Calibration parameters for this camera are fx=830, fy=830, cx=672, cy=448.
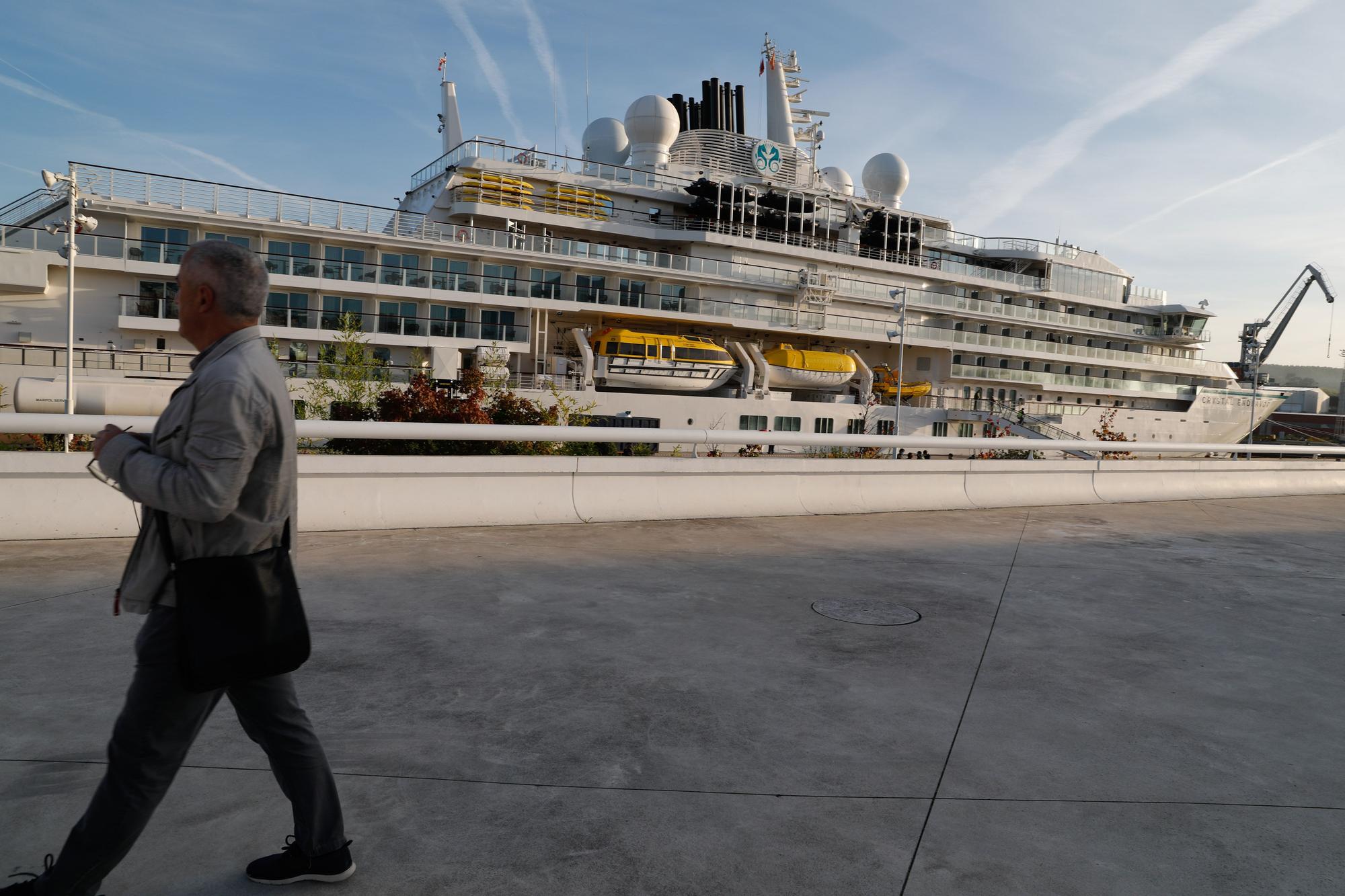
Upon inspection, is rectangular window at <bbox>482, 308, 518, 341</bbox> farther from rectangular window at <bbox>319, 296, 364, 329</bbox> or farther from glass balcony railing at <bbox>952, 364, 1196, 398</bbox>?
glass balcony railing at <bbox>952, 364, 1196, 398</bbox>

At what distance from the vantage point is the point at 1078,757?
12.8 feet

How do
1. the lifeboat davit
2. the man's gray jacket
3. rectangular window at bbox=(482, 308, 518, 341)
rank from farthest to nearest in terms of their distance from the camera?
the lifeboat davit, rectangular window at bbox=(482, 308, 518, 341), the man's gray jacket

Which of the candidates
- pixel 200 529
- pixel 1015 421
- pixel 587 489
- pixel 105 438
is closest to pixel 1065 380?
pixel 1015 421

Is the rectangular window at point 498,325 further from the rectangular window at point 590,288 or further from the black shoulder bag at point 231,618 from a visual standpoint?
the black shoulder bag at point 231,618

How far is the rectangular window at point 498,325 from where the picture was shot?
30688 millimetres

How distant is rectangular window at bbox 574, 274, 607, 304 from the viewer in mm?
32906

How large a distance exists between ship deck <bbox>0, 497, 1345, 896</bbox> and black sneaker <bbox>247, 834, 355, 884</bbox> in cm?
7

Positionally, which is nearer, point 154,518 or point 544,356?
point 154,518

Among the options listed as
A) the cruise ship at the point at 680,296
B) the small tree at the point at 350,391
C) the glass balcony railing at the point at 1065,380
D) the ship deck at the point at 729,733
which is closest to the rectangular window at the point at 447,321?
the cruise ship at the point at 680,296

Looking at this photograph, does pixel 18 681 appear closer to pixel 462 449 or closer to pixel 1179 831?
pixel 1179 831

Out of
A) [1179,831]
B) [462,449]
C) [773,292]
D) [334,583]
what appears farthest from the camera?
[773,292]

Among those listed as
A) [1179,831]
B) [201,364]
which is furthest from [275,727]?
[1179,831]

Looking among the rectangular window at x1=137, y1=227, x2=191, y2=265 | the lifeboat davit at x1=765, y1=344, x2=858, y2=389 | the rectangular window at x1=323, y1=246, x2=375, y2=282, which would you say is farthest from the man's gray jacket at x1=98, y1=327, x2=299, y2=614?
the lifeboat davit at x1=765, y1=344, x2=858, y2=389

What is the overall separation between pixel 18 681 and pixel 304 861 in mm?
2613
